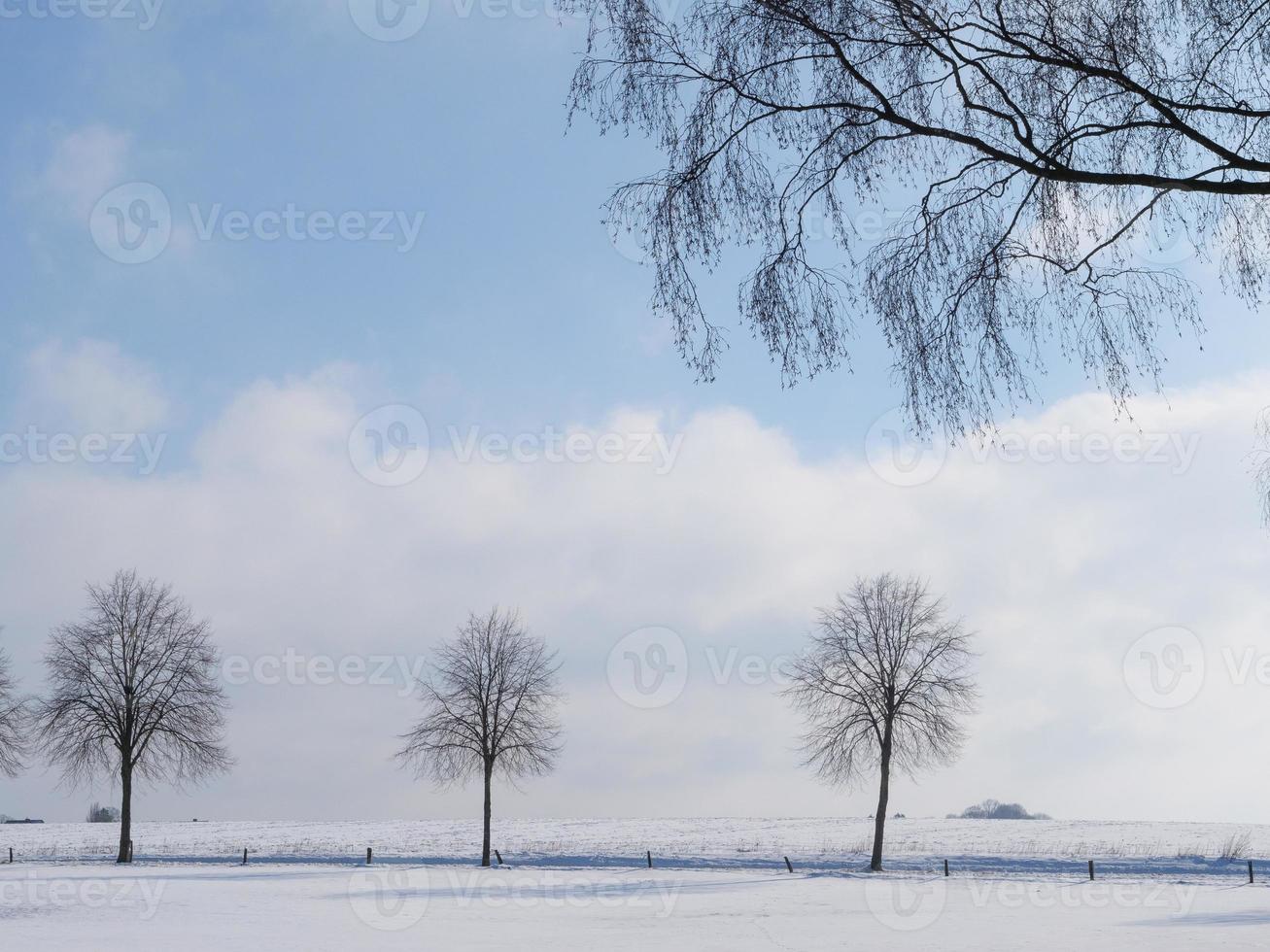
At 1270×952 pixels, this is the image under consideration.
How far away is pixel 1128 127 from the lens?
716cm

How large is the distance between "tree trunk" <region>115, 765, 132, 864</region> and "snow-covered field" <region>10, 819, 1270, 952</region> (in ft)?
4.97

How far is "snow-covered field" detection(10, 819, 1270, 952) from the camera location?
18891 mm

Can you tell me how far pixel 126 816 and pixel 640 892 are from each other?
73.3 ft

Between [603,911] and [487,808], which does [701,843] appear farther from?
[603,911]

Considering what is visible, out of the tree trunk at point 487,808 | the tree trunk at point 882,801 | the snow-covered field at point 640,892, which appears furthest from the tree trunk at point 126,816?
the tree trunk at point 882,801

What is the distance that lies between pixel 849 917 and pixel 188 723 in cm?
2981

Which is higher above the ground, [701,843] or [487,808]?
[487,808]

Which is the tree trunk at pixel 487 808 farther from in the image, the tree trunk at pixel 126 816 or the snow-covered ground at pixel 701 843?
the tree trunk at pixel 126 816

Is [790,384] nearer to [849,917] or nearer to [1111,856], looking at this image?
[849,917]

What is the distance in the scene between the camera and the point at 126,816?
4122 centimetres

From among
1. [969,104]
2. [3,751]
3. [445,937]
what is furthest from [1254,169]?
[3,751]


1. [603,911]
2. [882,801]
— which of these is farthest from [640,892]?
[882,801]

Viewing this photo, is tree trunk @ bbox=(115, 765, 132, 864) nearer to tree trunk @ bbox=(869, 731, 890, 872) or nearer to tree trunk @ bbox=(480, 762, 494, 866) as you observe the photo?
tree trunk @ bbox=(480, 762, 494, 866)

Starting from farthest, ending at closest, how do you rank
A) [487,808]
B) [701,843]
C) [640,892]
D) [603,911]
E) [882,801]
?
1. [701,843]
2. [487,808]
3. [882,801]
4. [640,892]
5. [603,911]
